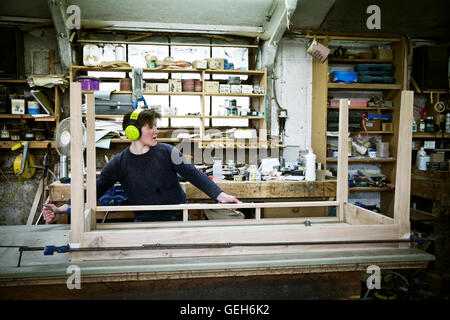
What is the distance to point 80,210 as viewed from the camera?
140 centimetres

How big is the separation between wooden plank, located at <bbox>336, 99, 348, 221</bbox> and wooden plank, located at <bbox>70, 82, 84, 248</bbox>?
1374 mm

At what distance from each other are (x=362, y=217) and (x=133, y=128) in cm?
151

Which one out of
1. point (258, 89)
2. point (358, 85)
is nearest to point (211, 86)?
point (258, 89)

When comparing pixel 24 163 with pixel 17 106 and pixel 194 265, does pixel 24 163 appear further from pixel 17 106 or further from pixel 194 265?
pixel 194 265

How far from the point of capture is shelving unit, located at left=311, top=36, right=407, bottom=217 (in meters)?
4.52

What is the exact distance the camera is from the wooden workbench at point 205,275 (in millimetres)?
1359

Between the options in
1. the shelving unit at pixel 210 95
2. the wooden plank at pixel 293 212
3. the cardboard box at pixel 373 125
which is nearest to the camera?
the wooden plank at pixel 293 212

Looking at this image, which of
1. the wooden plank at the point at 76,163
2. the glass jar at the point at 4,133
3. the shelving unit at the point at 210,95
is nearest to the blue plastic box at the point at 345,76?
A: the shelving unit at the point at 210,95

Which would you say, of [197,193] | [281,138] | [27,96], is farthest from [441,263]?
[27,96]

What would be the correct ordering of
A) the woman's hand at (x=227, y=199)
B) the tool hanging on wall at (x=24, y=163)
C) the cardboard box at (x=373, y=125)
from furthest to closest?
the cardboard box at (x=373, y=125), the tool hanging on wall at (x=24, y=163), the woman's hand at (x=227, y=199)

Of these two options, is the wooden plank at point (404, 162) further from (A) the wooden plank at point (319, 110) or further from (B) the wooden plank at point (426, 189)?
(A) the wooden plank at point (319, 110)

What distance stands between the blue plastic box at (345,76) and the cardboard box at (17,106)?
4249mm

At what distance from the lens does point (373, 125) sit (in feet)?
15.7

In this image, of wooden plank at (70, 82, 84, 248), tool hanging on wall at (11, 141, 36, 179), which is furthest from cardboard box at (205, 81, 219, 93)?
wooden plank at (70, 82, 84, 248)
